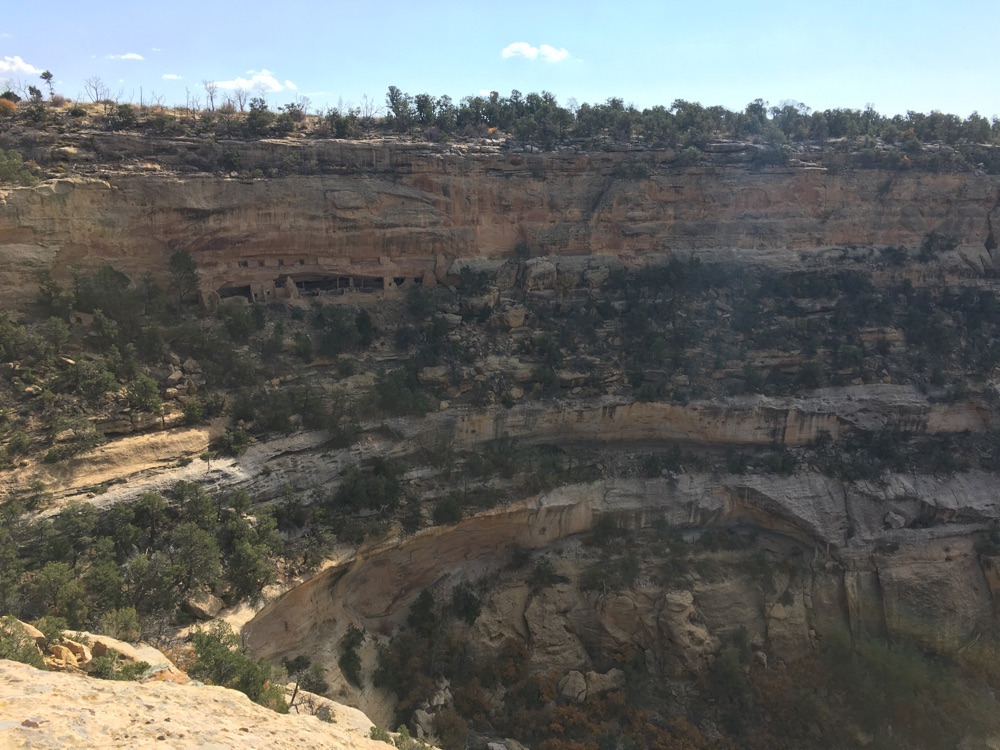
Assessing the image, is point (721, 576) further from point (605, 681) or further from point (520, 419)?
point (520, 419)

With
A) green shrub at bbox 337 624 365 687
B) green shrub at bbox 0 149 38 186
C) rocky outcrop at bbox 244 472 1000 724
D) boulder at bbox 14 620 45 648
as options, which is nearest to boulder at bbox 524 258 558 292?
rocky outcrop at bbox 244 472 1000 724

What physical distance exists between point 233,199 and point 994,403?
33699 mm

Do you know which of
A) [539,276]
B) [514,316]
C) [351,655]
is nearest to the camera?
[351,655]

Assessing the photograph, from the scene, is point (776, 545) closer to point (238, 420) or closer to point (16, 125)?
point (238, 420)

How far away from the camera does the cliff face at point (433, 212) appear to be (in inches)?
893

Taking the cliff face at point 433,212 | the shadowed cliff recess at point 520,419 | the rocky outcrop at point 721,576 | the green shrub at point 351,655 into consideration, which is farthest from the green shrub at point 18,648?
the cliff face at point 433,212

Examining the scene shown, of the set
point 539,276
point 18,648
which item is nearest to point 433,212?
point 539,276

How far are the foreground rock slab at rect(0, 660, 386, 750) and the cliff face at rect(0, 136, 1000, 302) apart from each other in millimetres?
16281

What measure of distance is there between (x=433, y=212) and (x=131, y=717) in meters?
22.9

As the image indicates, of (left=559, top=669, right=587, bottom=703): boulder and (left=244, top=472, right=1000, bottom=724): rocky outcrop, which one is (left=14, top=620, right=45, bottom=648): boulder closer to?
(left=244, top=472, right=1000, bottom=724): rocky outcrop

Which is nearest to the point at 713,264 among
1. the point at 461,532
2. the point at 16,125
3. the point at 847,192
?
the point at 847,192

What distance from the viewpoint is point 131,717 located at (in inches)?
355

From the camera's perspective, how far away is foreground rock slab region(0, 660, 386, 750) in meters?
8.09

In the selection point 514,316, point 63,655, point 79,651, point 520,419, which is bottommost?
point 520,419
